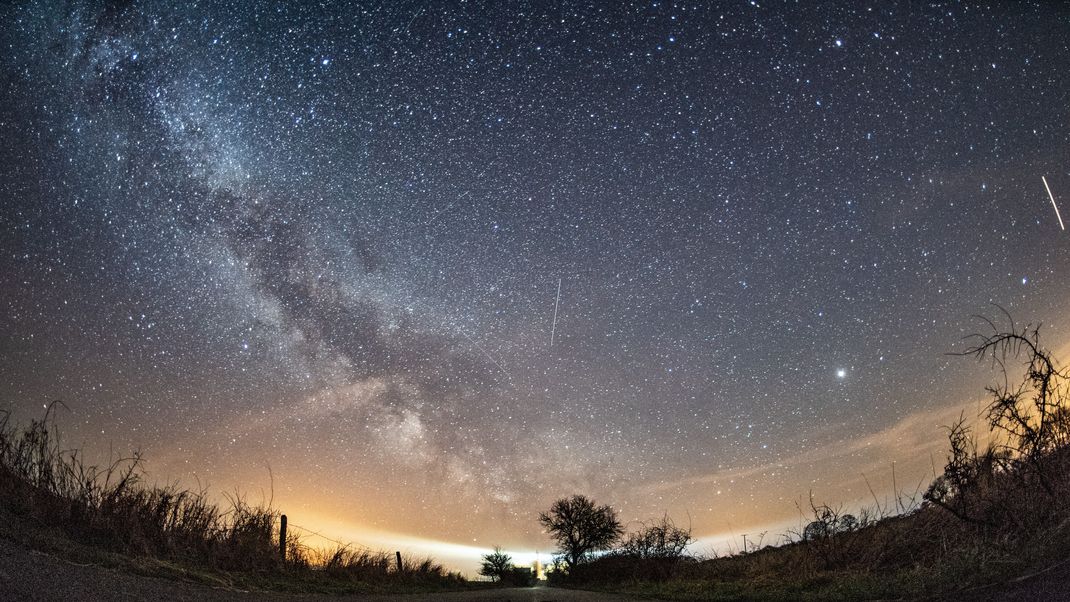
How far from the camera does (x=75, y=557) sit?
5453mm

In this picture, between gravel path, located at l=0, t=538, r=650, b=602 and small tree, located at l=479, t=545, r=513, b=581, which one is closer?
gravel path, located at l=0, t=538, r=650, b=602

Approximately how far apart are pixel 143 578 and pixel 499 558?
31.9 meters

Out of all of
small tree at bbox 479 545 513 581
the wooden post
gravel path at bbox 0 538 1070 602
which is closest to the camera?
gravel path at bbox 0 538 1070 602

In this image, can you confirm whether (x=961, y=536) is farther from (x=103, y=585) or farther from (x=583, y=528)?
(x=583, y=528)

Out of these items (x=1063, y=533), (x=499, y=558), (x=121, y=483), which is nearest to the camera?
(x=1063, y=533)

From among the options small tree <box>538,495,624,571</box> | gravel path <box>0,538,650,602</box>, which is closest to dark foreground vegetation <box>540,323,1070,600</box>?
gravel path <box>0,538,650,602</box>

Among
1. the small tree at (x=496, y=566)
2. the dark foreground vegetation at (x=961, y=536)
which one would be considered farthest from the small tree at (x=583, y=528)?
the dark foreground vegetation at (x=961, y=536)

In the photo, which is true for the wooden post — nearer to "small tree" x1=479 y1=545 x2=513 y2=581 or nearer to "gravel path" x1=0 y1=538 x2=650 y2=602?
"gravel path" x1=0 y1=538 x2=650 y2=602

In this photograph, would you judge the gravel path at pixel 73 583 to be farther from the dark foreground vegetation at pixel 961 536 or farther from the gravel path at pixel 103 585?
the dark foreground vegetation at pixel 961 536

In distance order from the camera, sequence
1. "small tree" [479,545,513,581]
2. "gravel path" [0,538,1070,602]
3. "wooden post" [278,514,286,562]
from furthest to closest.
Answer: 1. "small tree" [479,545,513,581]
2. "wooden post" [278,514,286,562]
3. "gravel path" [0,538,1070,602]

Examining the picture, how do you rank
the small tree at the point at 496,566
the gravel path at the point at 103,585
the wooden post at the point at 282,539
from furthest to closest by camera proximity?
the small tree at the point at 496,566
the wooden post at the point at 282,539
the gravel path at the point at 103,585

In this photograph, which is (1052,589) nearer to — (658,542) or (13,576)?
(13,576)

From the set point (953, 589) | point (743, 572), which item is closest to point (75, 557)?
point (953, 589)

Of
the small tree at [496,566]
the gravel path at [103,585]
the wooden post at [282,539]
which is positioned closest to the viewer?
the gravel path at [103,585]
